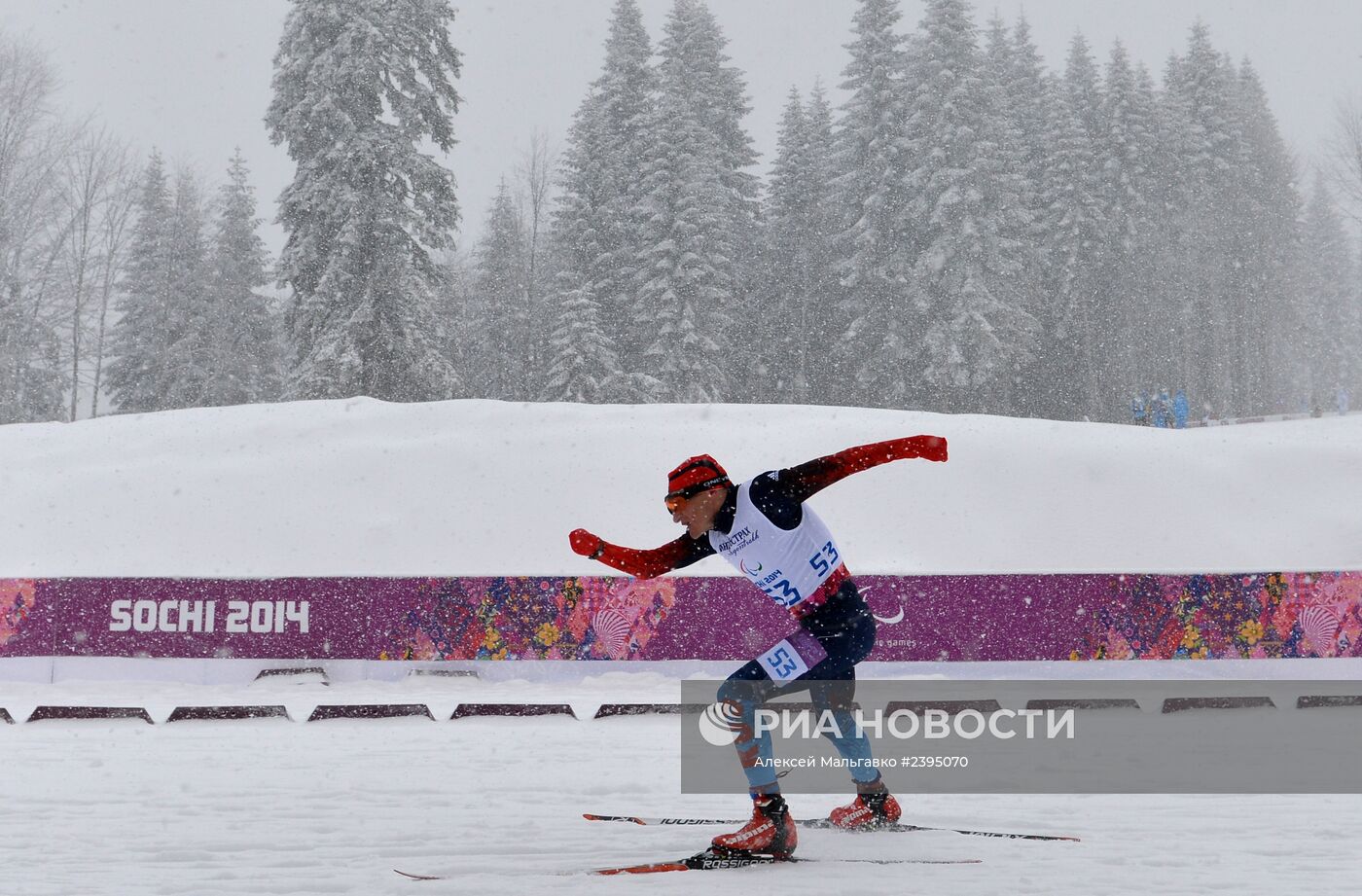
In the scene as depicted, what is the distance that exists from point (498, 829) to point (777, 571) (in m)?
2.49

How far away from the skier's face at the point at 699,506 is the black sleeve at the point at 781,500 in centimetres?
18

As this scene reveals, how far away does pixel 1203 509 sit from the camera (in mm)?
20094

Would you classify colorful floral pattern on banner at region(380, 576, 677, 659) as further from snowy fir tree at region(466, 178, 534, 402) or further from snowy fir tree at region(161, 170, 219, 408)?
snowy fir tree at region(466, 178, 534, 402)

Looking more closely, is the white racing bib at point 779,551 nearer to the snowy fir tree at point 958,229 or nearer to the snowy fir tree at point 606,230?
the snowy fir tree at point 606,230

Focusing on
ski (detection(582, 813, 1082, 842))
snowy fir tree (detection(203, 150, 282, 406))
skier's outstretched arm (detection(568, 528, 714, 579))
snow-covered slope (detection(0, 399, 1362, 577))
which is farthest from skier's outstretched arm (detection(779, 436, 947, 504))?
snowy fir tree (detection(203, 150, 282, 406))

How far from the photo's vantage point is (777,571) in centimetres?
572

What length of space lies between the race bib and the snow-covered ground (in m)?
0.92

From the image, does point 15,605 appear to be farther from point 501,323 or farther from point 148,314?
point 501,323

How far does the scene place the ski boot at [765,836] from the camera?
5602 mm

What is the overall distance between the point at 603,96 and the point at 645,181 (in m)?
5.21

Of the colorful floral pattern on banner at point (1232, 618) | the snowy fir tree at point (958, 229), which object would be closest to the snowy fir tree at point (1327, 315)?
the snowy fir tree at point (958, 229)

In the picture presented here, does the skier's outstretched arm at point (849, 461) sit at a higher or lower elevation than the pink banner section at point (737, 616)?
higher

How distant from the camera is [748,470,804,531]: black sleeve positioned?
221 inches

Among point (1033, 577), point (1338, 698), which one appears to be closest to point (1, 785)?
point (1033, 577)
